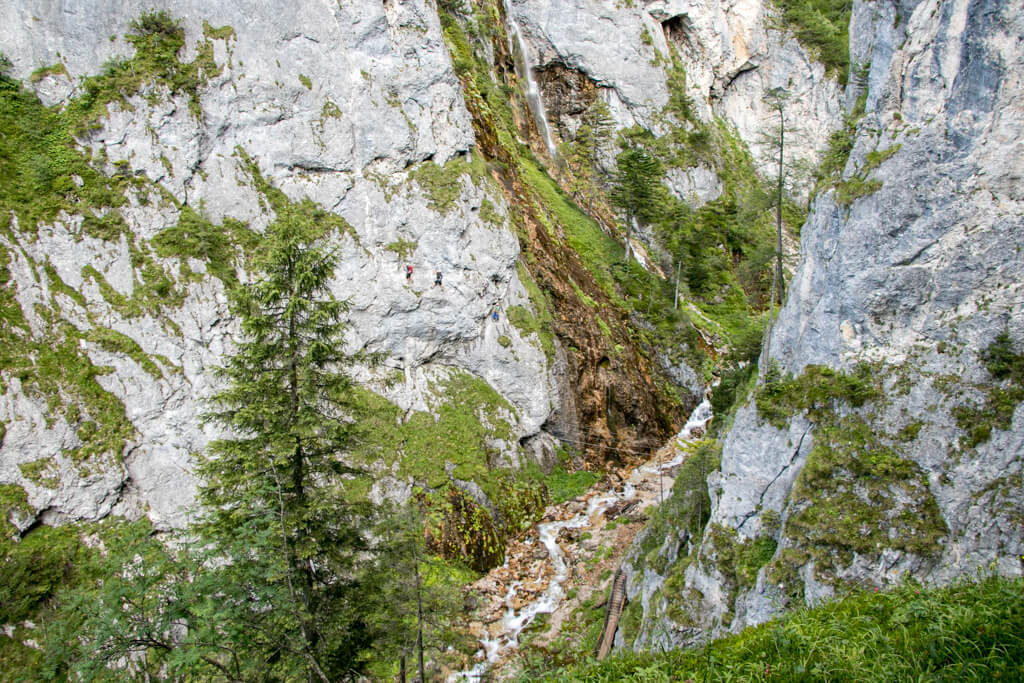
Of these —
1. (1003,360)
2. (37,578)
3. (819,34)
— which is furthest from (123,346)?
(819,34)

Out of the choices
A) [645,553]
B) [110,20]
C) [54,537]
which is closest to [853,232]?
[645,553]

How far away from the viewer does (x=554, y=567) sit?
1762 centimetres

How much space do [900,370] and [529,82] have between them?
33.4m

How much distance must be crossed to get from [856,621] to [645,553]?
11.2 meters

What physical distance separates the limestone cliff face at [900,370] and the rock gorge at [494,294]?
2.1 inches

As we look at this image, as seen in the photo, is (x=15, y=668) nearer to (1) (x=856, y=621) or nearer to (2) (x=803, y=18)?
(1) (x=856, y=621)

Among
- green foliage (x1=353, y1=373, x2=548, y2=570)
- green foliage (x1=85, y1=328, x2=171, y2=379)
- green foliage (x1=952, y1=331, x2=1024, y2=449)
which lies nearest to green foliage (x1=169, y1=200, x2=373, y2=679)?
green foliage (x1=353, y1=373, x2=548, y2=570)

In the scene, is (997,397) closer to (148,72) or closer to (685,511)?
(685,511)

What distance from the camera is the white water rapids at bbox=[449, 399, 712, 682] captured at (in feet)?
49.3

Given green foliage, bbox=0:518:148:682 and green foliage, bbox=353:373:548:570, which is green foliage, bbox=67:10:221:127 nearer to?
green foliage, bbox=0:518:148:682

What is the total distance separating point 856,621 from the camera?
4.81 m

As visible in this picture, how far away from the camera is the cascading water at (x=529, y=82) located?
3716 centimetres

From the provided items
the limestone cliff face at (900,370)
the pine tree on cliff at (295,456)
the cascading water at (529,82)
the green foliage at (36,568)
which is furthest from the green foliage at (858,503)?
the cascading water at (529,82)

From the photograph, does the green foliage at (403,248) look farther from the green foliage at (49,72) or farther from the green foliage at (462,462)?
the green foliage at (49,72)
